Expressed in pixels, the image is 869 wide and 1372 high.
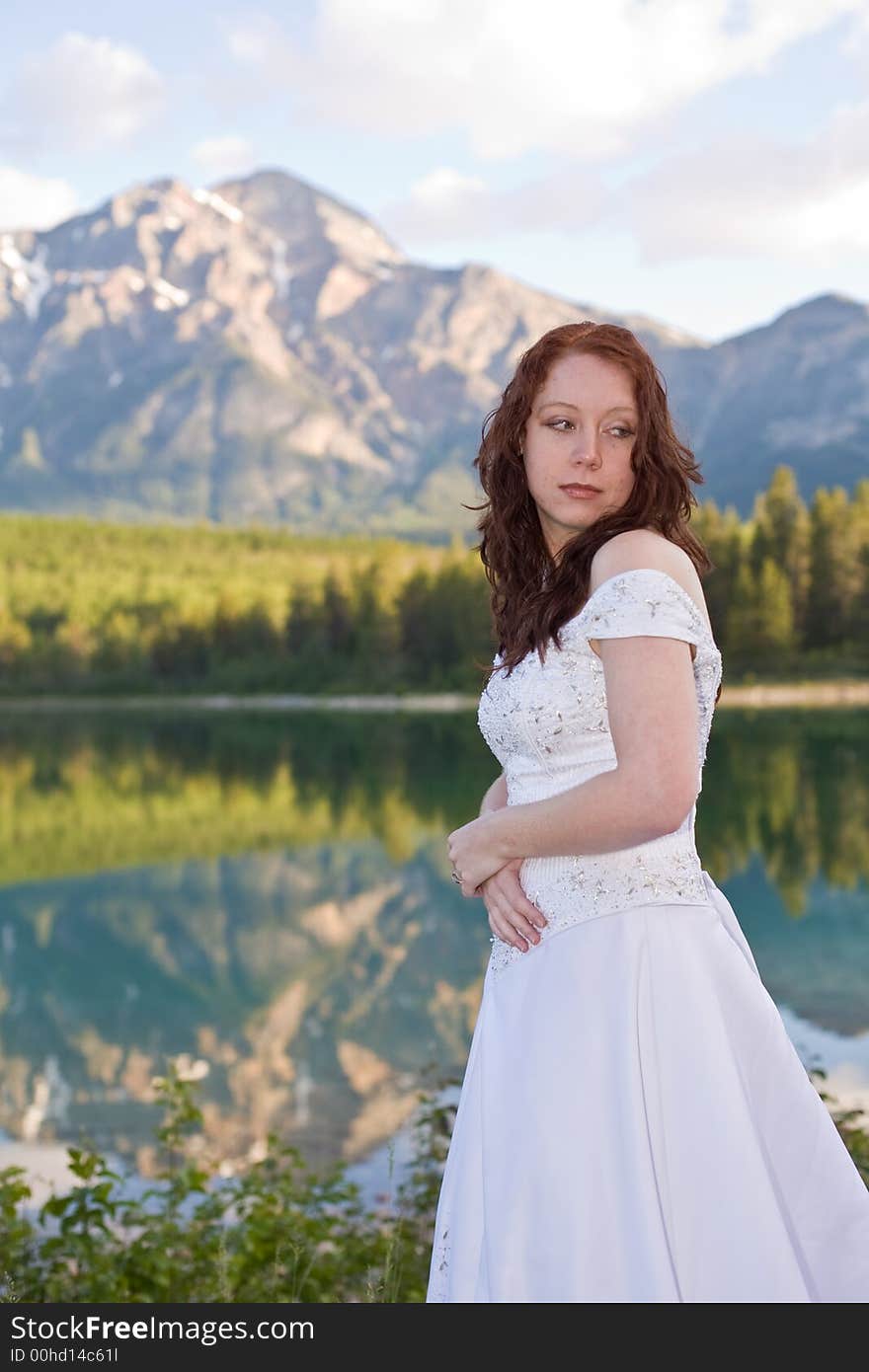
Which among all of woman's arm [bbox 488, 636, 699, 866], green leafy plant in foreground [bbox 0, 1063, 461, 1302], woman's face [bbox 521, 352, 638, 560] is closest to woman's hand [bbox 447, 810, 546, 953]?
woman's arm [bbox 488, 636, 699, 866]

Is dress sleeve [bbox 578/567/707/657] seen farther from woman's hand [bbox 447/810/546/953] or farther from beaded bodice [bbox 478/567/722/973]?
woman's hand [bbox 447/810/546/953]

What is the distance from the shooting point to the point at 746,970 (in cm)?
218

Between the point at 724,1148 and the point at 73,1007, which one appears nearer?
the point at 724,1148

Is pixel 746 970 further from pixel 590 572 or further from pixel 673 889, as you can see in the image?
pixel 590 572

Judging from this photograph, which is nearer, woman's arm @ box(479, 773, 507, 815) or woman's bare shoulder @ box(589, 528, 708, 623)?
woman's bare shoulder @ box(589, 528, 708, 623)

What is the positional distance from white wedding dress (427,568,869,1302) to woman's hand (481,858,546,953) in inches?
1.0

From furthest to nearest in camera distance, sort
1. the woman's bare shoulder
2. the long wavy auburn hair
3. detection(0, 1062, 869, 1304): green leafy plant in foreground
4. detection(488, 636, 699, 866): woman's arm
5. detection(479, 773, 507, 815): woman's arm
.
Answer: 1. detection(0, 1062, 869, 1304): green leafy plant in foreground
2. detection(479, 773, 507, 815): woman's arm
3. the long wavy auburn hair
4. the woman's bare shoulder
5. detection(488, 636, 699, 866): woman's arm

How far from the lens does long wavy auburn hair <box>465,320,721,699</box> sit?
86.0 inches

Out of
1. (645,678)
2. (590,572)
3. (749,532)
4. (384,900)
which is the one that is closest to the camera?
(645,678)

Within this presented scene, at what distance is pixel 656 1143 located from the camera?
2068mm

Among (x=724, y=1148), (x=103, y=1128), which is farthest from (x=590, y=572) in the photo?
(x=103, y=1128)

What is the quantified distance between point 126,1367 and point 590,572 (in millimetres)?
1458

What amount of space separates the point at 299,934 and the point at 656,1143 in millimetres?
16210

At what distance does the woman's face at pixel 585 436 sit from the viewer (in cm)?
223
